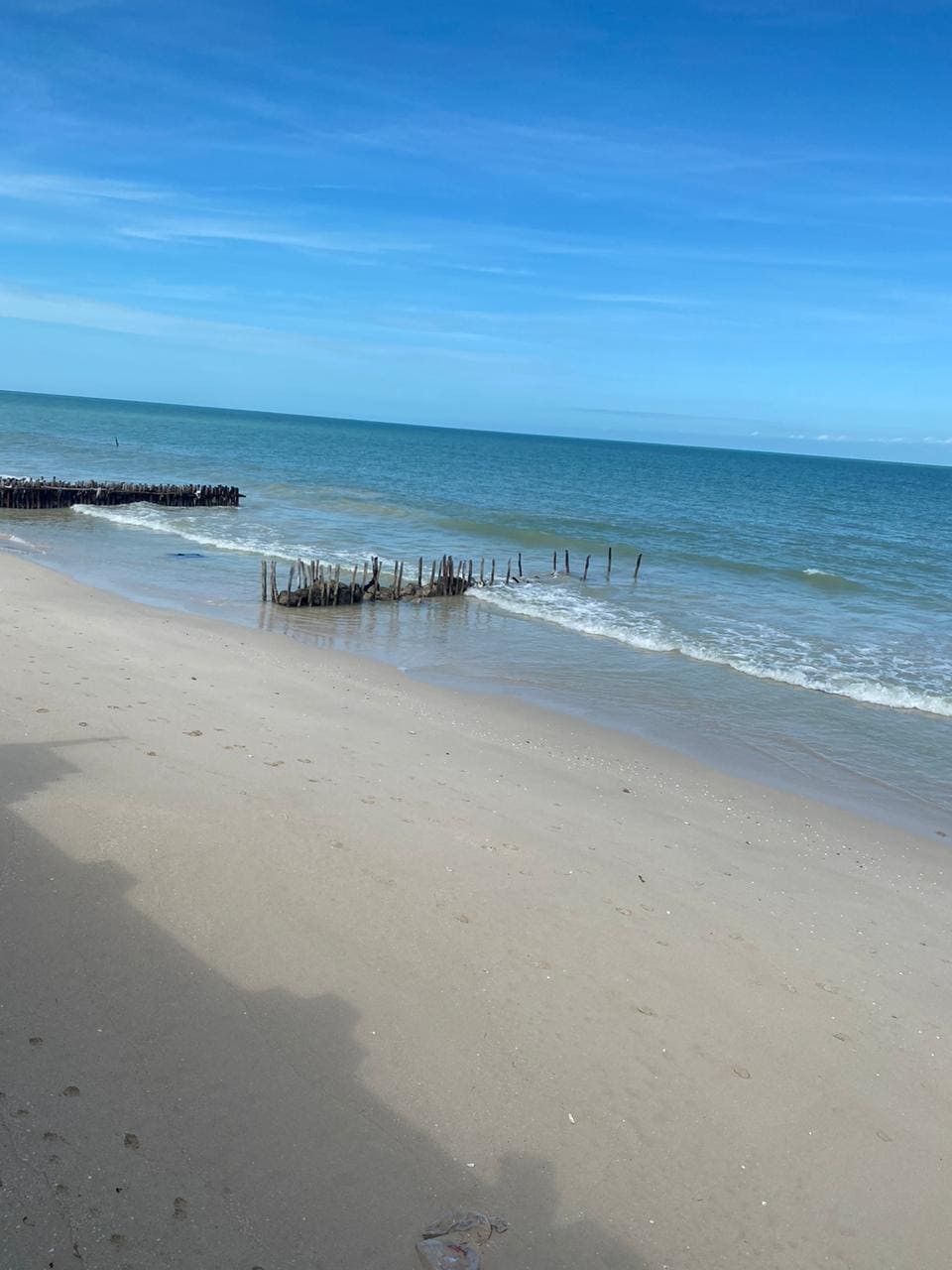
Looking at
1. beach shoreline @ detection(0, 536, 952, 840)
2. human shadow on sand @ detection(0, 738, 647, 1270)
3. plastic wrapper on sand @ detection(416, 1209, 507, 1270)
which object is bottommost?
beach shoreline @ detection(0, 536, 952, 840)

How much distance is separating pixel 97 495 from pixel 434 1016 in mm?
35408

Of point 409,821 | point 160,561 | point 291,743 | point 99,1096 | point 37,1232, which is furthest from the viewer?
point 160,561

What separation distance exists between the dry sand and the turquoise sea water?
400cm

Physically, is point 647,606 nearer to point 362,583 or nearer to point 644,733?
point 362,583

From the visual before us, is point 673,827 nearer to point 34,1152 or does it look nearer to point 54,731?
point 54,731

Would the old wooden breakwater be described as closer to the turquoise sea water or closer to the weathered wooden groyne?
the turquoise sea water

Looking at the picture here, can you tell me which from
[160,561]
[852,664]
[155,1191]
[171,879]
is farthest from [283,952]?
[160,561]

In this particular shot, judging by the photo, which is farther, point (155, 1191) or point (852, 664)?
point (852, 664)

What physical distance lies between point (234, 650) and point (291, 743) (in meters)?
5.67

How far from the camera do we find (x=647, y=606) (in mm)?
25266

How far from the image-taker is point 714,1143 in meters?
5.10

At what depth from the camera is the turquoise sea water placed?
14.4 meters

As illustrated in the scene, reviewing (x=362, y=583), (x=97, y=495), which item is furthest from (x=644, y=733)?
(x=97, y=495)

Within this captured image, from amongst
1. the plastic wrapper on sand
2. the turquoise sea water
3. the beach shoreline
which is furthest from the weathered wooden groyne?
the plastic wrapper on sand
